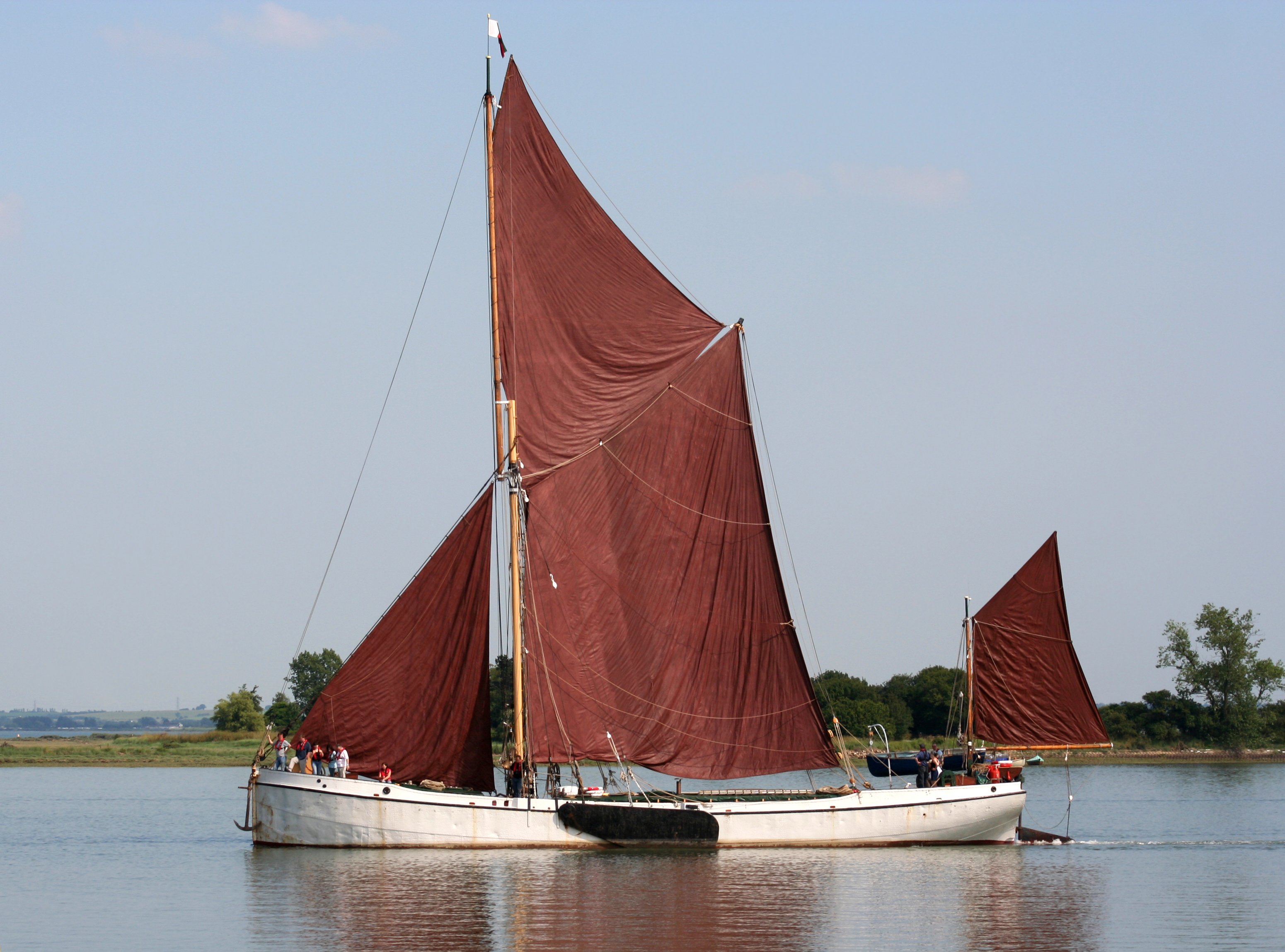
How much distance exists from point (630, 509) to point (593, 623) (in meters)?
3.35

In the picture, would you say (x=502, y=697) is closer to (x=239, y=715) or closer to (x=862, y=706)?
(x=862, y=706)

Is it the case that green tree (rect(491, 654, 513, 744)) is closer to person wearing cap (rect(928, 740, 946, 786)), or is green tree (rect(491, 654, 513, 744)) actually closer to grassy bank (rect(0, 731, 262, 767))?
person wearing cap (rect(928, 740, 946, 786))

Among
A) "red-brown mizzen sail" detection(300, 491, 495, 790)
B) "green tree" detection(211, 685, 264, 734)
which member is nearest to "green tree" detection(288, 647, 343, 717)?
"green tree" detection(211, 685, 264, 734)

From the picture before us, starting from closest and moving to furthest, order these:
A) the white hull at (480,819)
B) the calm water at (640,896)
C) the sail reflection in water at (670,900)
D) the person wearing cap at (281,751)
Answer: the sail reflection in water at (670,900) → the calm water at (640,896) → the white hull at (480,819) → the person wearing cap at (281,751)

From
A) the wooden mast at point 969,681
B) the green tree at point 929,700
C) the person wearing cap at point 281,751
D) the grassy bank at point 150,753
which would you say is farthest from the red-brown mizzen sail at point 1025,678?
the grassy bank at point 150,753

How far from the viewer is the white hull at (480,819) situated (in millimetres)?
39656

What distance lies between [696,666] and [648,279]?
11.2 metres

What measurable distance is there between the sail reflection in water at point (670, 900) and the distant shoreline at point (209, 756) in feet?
Result: 168

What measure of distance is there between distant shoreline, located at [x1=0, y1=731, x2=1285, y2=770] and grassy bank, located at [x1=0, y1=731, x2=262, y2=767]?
0.07 m

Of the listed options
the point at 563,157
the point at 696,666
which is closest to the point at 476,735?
the point at 696,666

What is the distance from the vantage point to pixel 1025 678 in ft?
155

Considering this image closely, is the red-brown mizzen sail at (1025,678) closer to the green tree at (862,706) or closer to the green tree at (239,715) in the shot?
the green tree at (862,706)

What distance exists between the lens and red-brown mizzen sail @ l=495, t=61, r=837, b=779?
4219 centimetres

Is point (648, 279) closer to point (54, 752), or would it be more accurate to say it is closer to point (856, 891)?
point (856, 891)
